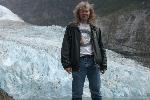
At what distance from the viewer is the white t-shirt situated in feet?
27.1

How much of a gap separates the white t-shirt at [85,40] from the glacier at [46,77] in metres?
16.4

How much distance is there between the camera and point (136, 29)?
41.0 metres

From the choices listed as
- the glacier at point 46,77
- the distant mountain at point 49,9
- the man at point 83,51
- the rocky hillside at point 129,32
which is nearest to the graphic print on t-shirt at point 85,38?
the man at point 83,51

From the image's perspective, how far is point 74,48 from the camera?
812 cm

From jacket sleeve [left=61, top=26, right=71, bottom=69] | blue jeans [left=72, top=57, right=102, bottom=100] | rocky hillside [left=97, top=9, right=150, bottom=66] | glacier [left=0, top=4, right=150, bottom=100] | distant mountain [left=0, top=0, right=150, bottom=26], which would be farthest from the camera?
distant mountain [left=0, top=0, right=150, bottom=26]

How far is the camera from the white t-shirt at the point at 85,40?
8.25 metres

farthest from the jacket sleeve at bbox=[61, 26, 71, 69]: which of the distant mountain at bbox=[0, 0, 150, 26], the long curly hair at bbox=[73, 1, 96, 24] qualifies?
the distant mountain at bbox=[0, 0, 150, 26]

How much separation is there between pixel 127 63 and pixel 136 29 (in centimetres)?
809

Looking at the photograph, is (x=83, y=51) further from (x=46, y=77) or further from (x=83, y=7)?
(x=46, y=77)

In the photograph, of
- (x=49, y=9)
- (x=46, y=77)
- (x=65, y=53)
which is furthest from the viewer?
(x=49, y=9)

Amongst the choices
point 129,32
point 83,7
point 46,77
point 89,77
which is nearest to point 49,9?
point 129,32

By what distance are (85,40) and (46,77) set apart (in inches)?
729

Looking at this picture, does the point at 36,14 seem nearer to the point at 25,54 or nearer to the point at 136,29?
the point at 136,29

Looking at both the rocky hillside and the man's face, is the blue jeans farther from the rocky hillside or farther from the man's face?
the rocky hillside
